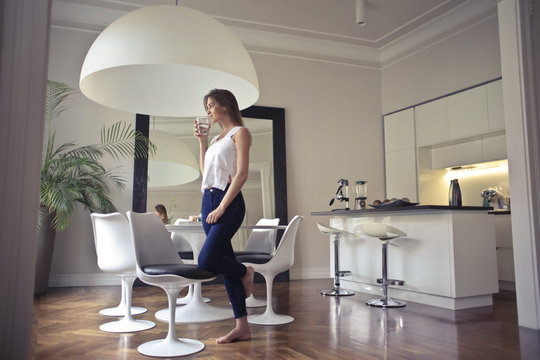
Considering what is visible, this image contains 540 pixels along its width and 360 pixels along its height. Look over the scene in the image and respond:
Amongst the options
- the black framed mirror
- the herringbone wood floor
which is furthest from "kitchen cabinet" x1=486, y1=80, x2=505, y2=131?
the black framed mirror

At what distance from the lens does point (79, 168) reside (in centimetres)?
485

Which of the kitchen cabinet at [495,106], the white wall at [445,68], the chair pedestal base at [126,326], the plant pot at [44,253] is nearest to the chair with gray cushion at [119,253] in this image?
the chair pedestal base at [126,326]

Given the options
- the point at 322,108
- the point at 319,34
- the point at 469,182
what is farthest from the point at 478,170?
the point at 319,34

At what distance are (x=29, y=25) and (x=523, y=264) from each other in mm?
3083

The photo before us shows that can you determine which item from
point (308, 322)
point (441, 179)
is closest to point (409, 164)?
point (441, 179)

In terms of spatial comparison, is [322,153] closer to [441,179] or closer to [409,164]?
[409,164]

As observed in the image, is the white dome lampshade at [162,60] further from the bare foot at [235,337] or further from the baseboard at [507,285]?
the baseboard at [507,285]

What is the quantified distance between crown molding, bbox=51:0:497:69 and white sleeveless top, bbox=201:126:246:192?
3592mm

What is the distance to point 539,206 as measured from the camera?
294 cm

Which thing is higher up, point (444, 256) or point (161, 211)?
point (161, 211)

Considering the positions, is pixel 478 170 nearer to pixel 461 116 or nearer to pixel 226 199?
pixel 461 116

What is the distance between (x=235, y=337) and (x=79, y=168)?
10.2ft

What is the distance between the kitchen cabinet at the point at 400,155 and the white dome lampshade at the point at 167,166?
111 inches

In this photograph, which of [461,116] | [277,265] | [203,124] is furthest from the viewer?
[461,116]
